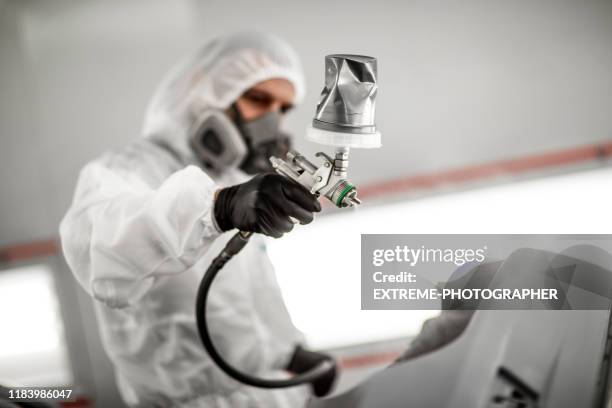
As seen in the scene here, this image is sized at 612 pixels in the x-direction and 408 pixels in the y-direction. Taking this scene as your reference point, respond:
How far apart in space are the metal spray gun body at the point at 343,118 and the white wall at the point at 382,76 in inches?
23.7

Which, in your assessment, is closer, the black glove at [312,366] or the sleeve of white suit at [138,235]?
the sleeve of white suit at [138,235]

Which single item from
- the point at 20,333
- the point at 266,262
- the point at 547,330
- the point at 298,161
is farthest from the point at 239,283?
the point at 20,333

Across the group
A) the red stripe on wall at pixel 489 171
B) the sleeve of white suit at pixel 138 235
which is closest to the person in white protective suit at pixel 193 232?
the sleeve of white suit at pixel 138 235

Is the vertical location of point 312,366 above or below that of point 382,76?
below

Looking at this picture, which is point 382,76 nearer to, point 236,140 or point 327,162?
point 236,140

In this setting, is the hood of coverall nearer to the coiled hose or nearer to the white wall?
the white wall

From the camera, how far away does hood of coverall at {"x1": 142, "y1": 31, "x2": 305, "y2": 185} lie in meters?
1.08

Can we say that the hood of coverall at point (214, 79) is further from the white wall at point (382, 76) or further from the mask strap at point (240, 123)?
the white wall at point (382, 76)

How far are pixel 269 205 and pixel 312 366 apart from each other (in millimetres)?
639

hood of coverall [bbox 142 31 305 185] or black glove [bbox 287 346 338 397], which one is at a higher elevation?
hood of coverall [bbox 142 31 305 185]

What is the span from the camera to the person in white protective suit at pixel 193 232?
2.45ft

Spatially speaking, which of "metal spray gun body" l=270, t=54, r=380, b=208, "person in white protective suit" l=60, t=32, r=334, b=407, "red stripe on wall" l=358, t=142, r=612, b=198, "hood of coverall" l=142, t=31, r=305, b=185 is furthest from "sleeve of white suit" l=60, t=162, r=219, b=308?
"red stripe on wall" l=358, t=142, r=612, b=198

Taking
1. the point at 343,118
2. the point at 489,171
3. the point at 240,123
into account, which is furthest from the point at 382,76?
the point at 343,118

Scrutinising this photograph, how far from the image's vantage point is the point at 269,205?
69cm
